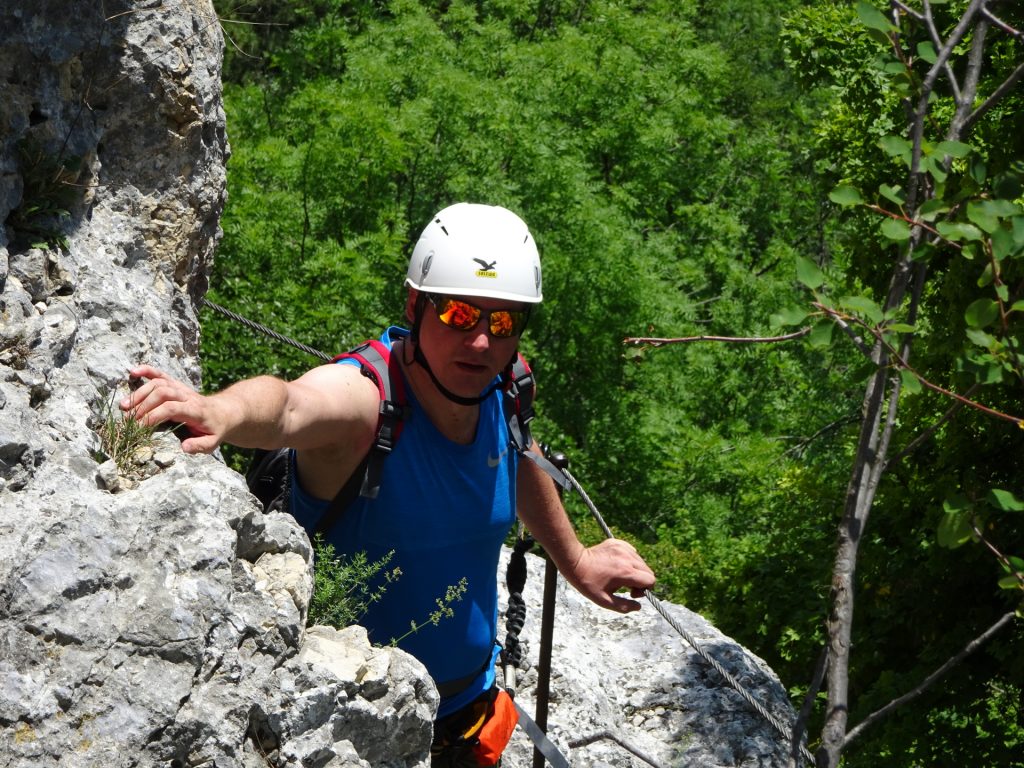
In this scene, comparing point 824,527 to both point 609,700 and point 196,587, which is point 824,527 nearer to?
point 609,700

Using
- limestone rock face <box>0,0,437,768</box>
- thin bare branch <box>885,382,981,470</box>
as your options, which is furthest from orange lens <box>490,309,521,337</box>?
thin bare branch <box>885,382,981,470</box>

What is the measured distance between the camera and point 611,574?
153 inches

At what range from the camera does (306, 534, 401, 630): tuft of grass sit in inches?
120

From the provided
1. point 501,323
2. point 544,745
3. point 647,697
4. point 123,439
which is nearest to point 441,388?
point 501,323

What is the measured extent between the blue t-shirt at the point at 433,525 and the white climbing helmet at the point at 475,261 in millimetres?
261

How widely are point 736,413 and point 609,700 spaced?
1389cm

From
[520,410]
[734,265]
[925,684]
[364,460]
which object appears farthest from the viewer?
[734,265]

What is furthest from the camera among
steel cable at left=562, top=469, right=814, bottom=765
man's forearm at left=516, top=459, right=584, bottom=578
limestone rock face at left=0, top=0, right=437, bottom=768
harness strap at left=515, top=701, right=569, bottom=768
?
steel cable at left=562, top=469, right=814, bottom=765

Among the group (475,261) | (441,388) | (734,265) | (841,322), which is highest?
(841,322)

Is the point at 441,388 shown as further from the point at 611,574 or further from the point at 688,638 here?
the point at 688,638

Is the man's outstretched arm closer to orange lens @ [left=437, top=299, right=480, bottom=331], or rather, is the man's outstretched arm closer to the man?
the man

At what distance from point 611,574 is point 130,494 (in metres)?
1.76

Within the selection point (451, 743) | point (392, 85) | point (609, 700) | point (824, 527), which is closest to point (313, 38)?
point (392, 85)

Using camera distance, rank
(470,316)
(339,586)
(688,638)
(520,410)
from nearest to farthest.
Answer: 1. (339,586)
2. (470,316)
3. (520,410)
4. (688,638)
